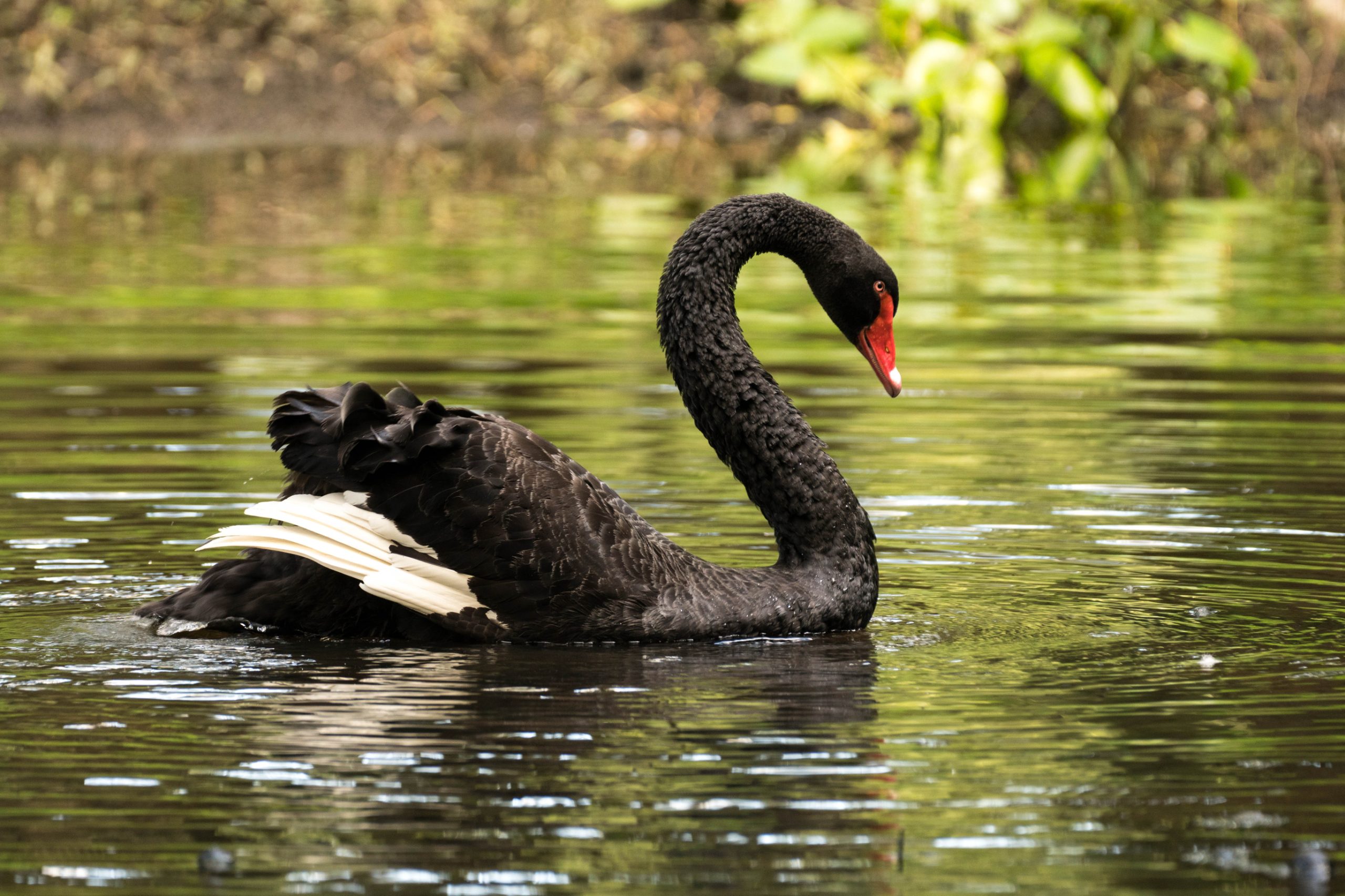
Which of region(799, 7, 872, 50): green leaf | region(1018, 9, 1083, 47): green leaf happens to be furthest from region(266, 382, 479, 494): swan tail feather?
region(799, 7, 872, 50): green leaf

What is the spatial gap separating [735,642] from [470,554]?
823 mm

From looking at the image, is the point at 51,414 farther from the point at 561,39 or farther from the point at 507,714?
the point at 561,39

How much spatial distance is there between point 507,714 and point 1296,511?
3.96m

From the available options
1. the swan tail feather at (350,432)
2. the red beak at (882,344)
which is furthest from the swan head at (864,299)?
the swan tail feather at (350,432)

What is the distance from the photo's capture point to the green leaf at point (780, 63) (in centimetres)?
2100

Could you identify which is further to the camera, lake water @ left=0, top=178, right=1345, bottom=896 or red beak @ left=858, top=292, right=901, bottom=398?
red beak @ left=858, top=292, right=901, bottom=398

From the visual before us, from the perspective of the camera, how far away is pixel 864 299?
6.64 m

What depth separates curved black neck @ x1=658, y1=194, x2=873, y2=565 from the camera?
6387 millimetres

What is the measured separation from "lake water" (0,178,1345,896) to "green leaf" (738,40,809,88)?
Result: 22.9ft

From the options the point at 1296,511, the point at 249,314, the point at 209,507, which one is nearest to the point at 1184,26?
the point at 249,314

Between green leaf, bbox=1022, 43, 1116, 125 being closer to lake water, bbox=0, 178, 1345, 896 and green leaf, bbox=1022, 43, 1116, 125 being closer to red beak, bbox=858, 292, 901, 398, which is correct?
lake water, bbox=0, 178, 1345, 896

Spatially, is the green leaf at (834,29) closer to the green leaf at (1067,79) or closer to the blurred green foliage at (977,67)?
the blurred green foliage at (977,67)

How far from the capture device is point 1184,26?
20906 mm

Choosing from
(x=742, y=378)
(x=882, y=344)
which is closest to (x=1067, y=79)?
(x=882, y=344)
